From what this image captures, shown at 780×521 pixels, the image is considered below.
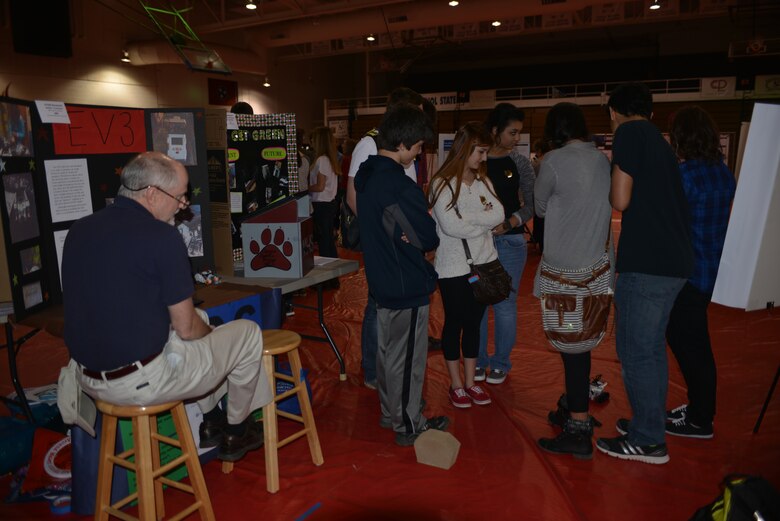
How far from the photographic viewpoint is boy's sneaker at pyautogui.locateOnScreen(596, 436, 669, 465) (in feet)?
7.36

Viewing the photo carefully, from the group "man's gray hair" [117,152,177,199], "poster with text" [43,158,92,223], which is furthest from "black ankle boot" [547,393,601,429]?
"poster with text" [43,158,92,223]

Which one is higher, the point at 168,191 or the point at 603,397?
the point at 168,191

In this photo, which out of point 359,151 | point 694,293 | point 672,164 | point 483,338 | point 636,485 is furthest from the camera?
point 483,338

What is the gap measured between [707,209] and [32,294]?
267cm

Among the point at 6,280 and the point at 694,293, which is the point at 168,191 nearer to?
the point at 6,280

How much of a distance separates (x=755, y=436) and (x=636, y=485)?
2.46 feet

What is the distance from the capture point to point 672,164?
198 centimetres

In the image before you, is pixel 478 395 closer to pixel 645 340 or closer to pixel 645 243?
pixel 645 340

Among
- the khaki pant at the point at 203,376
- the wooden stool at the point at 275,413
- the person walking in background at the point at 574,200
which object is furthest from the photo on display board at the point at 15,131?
the person walking in background at the point at 574,200

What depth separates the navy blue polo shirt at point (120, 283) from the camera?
157 cm

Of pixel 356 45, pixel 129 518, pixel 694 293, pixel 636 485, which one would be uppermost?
pixel 356 45

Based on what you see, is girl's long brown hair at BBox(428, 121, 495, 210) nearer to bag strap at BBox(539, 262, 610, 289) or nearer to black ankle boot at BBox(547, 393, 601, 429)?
bag strap at BBox(539, 262, 610, 289)

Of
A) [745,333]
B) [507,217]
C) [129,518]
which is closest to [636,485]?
[507,217]

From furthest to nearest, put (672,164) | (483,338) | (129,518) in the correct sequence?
(483,338) < (672,164) < (129,518)
